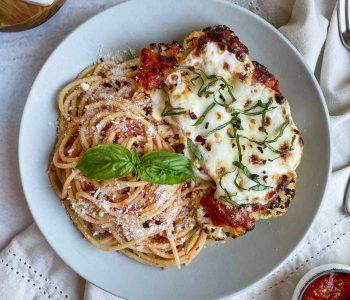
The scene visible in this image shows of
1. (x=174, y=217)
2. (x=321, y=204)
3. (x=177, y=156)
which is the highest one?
(x=177, y=156)

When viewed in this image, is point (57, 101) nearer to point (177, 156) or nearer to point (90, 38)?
point (90, 38)

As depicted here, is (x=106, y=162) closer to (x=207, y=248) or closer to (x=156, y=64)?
(x=156, y=64)

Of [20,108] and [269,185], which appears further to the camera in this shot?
[20,108]

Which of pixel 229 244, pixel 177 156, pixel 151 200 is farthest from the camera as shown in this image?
pixel 229 244

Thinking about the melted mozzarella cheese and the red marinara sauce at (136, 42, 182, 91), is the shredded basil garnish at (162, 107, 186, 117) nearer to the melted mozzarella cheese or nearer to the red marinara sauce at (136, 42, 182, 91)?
the melted mozzarella cheese

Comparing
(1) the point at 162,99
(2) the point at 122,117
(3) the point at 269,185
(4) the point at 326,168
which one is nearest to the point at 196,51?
(1) the point at 162,99

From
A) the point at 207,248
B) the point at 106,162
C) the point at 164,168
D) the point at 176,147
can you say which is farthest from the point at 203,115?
the point at 207,248

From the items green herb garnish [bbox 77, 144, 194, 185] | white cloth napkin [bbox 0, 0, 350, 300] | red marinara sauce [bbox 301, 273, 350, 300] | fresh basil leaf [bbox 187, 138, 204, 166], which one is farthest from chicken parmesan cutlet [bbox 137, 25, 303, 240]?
red marinara sauce [bbox 301, 273, 350, 300]
